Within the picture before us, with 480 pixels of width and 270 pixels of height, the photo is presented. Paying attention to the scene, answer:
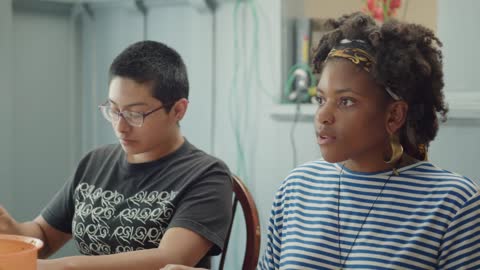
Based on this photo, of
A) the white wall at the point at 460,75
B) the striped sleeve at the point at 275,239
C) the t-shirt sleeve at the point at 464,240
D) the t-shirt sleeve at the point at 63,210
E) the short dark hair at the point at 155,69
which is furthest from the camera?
the white wall at the point at 460,75

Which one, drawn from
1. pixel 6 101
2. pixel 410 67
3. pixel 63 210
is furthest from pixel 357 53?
pixel 6 101

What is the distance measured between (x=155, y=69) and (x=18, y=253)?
0.79 m

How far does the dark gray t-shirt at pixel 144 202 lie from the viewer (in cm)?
167

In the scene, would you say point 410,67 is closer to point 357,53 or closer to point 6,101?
point 357,53

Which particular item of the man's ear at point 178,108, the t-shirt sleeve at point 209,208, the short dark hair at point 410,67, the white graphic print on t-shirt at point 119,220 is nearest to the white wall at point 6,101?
the white graphic print on t-shirt at point 119,220

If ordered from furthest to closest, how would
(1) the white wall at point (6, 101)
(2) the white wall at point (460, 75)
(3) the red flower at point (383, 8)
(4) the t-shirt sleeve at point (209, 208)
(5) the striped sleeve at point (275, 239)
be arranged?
1. (1) the white wall at point (6, 101)
2. (3) the red flower at point (383, 8)
3. (2) the white wall at point (460, 75)
4. (4) the t-shirt sleeve at point (209, 208)
5. (5) the striped sleeve at point (275, 239)

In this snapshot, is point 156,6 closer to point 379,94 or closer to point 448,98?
point 448,98

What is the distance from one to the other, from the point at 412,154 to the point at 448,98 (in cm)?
69

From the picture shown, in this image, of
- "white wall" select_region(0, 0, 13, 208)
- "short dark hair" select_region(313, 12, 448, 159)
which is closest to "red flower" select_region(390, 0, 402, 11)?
"short dark hair" select_region(313, 12, 448, 159)

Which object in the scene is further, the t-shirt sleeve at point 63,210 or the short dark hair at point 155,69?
the t-shirt sleeve at point 63,210

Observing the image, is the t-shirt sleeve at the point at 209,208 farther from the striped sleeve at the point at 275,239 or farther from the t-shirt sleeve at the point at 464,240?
the t-shirt sleeve at the point at 464,240

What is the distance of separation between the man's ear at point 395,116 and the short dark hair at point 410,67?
0.01 meters

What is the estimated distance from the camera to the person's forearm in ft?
4.56

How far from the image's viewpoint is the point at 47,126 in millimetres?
3002
